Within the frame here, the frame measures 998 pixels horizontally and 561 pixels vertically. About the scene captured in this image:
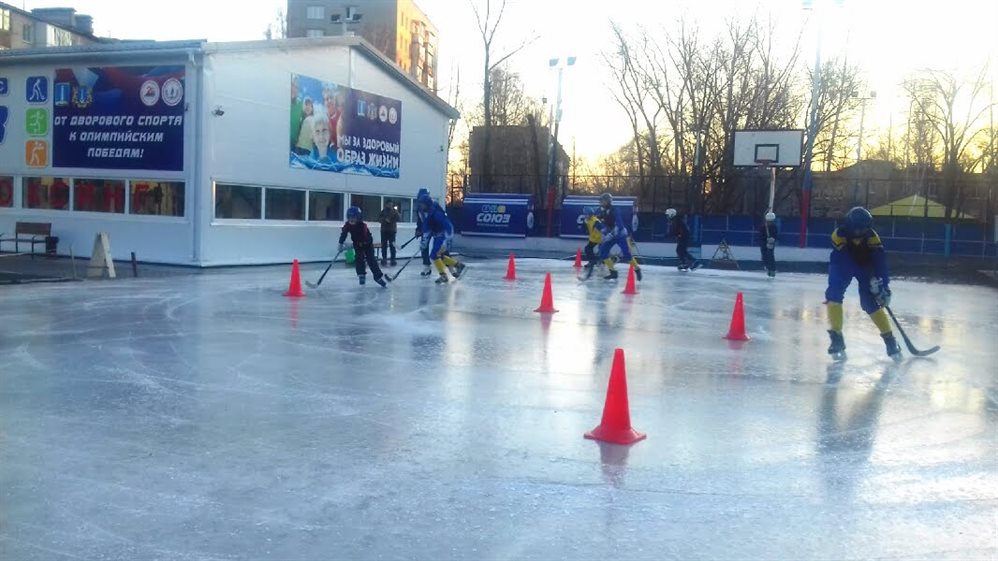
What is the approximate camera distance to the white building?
73.7 ft

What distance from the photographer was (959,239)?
1423 inches

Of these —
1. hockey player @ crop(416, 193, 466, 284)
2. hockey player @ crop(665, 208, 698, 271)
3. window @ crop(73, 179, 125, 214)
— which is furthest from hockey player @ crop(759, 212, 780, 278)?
window @ crop(73, 179, 125, 214)

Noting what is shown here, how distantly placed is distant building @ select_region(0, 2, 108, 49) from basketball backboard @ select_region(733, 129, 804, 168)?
4940 centimetres

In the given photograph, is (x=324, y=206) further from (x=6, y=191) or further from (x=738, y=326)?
(x=738, y=326)

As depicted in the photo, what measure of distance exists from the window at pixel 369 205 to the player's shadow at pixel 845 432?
20.7 meters

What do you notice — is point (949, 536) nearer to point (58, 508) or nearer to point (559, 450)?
point (559, 450)

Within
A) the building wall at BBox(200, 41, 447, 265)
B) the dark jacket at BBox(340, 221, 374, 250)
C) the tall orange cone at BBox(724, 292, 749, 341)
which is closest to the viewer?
the tall orange cone at BBox(724, 292, 749, 341)

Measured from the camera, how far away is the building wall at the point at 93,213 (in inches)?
883

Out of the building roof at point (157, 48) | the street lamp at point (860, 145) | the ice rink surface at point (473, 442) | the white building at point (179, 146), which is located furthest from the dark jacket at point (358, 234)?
the street lamp at point (860, 145)

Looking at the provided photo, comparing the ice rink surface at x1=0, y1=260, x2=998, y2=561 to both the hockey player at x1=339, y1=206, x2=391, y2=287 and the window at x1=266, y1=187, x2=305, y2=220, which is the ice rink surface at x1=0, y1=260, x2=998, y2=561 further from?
the window at x1=266, y1=187, x2=305, y2=220

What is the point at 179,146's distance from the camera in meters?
22.5

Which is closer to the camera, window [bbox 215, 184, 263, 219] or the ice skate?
the ice skate

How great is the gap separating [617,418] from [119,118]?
64.6 feet

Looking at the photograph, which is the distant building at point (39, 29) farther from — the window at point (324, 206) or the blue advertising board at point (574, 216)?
the window at point (324, 206)
